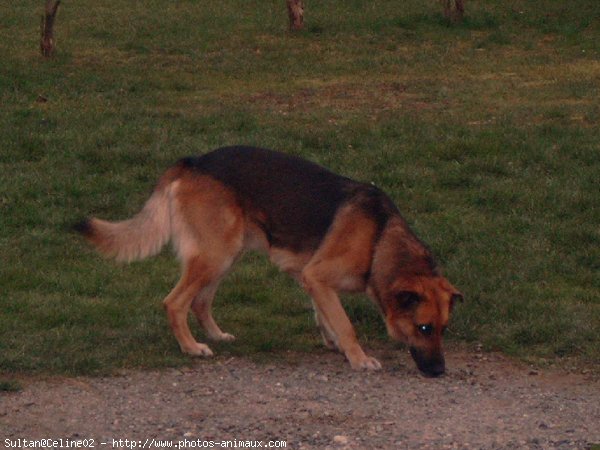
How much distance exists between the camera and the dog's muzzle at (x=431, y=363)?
6656mm

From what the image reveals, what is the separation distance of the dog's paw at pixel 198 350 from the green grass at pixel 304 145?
0.52 ft

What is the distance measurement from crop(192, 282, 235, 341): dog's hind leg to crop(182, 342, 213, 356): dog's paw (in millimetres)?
323

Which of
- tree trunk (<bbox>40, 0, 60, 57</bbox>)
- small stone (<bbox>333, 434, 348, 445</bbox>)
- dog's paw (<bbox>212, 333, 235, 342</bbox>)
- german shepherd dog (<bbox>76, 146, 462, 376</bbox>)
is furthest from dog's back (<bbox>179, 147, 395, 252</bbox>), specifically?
tree trunk (<bbox>40, 0, 60, 57</bbox>)

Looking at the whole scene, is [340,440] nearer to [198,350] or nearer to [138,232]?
[198,350]

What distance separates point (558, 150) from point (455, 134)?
1111 millimetres

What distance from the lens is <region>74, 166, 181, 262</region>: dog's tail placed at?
287 inches

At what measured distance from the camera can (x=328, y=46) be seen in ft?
59.8

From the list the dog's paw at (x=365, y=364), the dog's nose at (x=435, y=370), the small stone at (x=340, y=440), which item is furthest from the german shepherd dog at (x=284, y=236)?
the small stone at (x=340, y=440)

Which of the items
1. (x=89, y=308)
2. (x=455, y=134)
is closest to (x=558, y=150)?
(x=455, y=134)

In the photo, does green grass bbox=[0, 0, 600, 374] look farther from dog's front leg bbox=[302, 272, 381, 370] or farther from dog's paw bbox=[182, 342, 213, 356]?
dog's front leg bbox=[302, 272, 381, 370]

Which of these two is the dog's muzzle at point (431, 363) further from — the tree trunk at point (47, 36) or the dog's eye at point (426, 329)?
the tree trunk at point (47, 36)

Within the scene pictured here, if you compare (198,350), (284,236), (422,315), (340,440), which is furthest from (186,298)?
(340,440)

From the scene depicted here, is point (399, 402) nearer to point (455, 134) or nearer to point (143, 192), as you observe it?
point (143, 192)

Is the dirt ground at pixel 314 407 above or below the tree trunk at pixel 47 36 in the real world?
below
